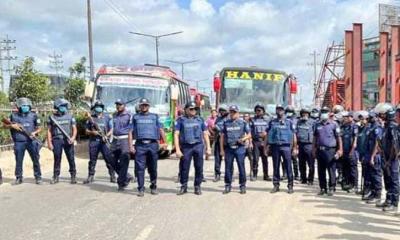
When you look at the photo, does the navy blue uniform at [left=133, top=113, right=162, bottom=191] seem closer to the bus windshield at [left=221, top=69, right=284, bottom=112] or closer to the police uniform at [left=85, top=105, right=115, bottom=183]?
the police uniform at [left=85, top=105, right=115, bottom=183]

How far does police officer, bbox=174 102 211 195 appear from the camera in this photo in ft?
34.6

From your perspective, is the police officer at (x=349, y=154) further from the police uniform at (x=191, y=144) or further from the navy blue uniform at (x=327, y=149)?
the police uniform at (x=191, y=144)

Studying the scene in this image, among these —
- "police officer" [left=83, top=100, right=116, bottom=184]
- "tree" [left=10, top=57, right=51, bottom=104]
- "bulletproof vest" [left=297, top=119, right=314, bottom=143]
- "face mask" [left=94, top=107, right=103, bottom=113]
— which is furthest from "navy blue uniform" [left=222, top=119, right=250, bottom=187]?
"tree" [left=10, top=57, right=51, bottom=104]

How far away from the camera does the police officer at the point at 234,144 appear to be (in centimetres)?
1084

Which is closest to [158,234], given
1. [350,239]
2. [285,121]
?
[350,239]

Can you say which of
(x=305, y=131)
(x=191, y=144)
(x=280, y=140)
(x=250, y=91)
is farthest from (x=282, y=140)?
(x=250, y=91)

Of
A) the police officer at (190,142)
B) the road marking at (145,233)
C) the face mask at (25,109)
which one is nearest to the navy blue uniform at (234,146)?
the police officer at (190,142)

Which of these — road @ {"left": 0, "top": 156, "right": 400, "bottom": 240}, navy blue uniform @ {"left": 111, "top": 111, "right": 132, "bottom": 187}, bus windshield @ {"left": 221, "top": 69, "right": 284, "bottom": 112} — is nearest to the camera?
road @ {"left": 0, "top": 156, "right": 400, "bottom": 240}

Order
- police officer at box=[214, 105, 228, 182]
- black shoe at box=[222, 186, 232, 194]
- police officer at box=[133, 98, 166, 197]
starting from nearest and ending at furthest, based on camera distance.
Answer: police officer at box=[133, 98, 166, 197], black shoe at box=[222, 186, 232, 194], police officer at box=[214, 105, 228, 182]

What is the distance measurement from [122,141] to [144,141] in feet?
3.27

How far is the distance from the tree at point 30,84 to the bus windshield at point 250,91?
485 inches

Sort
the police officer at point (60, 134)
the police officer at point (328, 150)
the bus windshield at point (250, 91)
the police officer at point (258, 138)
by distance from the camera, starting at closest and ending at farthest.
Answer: the police officer at point (328, 150) < the police officer at point (60, 134) < the police officer at point (258, 138) < the bus windshield at point (250, 91)

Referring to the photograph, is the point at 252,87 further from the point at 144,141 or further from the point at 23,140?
the point at 144,141

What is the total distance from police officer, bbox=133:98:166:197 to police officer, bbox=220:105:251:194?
1.35 m
